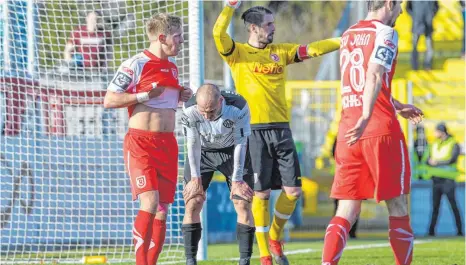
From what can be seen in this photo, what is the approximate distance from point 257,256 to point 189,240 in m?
3.00

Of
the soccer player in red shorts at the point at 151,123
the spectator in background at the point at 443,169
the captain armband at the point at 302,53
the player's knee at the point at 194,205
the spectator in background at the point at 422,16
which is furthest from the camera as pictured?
the spectator in background at the point at 422,16

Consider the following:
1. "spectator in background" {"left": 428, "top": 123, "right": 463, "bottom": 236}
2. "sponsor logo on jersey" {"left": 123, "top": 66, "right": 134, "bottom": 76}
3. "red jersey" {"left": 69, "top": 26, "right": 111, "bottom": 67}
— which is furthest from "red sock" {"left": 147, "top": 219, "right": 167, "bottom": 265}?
"spectator in background" {"left": 428, "top": 123, "right": 463, "bottom": 236}

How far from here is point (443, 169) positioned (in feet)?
60.2

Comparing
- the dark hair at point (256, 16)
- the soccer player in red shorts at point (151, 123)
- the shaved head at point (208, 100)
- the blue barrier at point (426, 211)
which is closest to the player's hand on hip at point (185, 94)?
the soccer player in red shorts at point (151, 123)

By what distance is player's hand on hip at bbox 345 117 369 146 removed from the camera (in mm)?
6461

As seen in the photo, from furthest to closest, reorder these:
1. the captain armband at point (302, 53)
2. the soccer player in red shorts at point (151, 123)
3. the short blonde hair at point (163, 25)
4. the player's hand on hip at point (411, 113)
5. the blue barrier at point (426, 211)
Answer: the blue barrier at point (426, 211) → the captain armband at point (302, 53) → the short blonde hair at point (163, 25) → the soccer player in red shorts at point (151, 123) → the player's hand on hip at point (411, 113)

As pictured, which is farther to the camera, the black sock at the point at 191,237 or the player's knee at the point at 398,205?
the black sock at the point at 191,237

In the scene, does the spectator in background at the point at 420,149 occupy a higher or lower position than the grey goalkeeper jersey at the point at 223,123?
lower

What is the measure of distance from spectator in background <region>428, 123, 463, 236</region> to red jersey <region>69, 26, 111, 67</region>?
24.6ft

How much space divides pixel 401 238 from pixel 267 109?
2.83 metres

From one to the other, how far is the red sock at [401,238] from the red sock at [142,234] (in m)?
1.89

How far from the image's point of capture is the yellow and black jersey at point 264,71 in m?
9.32

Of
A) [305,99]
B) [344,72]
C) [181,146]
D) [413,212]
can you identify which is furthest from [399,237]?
[305,99]

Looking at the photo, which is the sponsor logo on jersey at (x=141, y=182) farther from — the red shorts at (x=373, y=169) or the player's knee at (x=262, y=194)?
the player's knee at (x=262, y=194)
